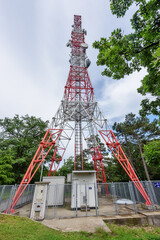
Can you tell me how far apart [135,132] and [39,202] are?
1795 cm

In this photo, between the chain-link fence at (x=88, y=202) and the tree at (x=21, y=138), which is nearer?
the chain-link fence at (x=88, y=202)

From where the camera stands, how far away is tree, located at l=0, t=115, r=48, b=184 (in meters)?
16.7

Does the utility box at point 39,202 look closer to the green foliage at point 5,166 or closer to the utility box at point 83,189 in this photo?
the utility box at point 83,189

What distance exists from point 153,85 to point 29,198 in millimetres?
14027

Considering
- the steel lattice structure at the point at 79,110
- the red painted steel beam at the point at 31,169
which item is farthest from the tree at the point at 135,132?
the red painted steel beam at the point at 31,169

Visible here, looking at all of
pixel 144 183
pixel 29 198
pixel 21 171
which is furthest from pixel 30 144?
pixel 144 183

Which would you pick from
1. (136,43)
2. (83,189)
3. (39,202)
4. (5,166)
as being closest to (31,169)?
(39,202)

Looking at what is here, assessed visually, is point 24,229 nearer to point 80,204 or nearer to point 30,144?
point 80,204

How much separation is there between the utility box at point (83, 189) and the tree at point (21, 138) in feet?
33.1

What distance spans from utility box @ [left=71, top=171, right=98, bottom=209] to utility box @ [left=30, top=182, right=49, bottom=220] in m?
2.27

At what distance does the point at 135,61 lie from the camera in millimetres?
5148

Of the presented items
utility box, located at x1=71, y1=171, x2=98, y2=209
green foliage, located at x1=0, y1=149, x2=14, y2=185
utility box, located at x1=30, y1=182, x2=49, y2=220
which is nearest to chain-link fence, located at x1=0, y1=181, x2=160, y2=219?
utility box, located at x1=71, y1=171, x2=98, y2=209

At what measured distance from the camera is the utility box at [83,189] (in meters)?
8.38

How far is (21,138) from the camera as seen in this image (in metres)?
17.9
